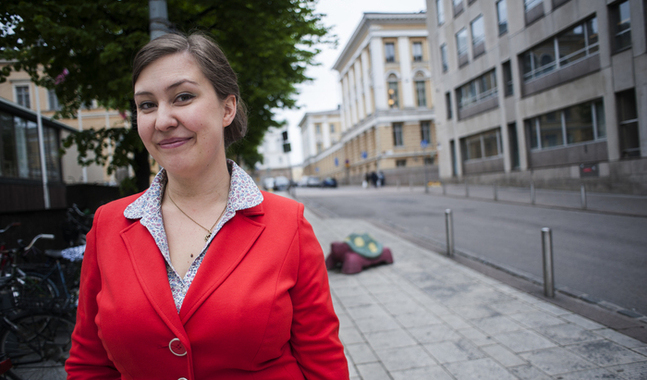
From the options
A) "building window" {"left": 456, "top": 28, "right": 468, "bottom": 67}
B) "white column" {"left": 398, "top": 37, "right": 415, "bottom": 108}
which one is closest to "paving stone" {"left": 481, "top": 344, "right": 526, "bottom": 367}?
"building window" {"left": 456, "top": 28, "right": 468, "bottom": 67}

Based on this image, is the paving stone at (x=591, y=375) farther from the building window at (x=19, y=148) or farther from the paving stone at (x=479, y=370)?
the building window at (x=19, y=148)

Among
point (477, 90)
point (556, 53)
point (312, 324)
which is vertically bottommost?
point (312, 324)

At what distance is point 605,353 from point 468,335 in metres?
1.12

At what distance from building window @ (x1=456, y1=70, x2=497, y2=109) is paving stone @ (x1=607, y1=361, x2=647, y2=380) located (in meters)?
20.4

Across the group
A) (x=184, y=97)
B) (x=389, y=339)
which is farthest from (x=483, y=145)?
(x=184, y=97)

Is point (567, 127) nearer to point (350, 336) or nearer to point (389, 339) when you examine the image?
point (389, 339)

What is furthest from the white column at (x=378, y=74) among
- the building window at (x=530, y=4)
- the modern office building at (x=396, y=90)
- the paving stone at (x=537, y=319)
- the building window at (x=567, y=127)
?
the paving stone at (x=537, y=319)

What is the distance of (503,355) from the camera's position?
3578mm

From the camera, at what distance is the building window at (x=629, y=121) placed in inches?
182

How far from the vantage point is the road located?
541 centimetres

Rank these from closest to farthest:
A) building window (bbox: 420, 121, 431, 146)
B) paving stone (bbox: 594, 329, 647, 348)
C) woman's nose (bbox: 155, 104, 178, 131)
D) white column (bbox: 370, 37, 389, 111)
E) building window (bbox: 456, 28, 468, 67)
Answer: woman's nose (bbox: 155, 104, 178, 131) < paving stone (bbox: 594, 329, 647, 348) < building window (bbox: 456, 28, 468, 67) < white column (bbox: 370, 37, 389, 111) < building window (bbox: 420, 121, 431, 146)

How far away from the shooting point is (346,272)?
6.93 metres

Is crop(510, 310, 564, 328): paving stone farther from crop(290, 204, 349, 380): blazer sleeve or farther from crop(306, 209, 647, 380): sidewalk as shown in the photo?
crop(290, 204, 349, 380): blazer sleeve

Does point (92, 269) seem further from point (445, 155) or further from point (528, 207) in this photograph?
point (445, 155)
